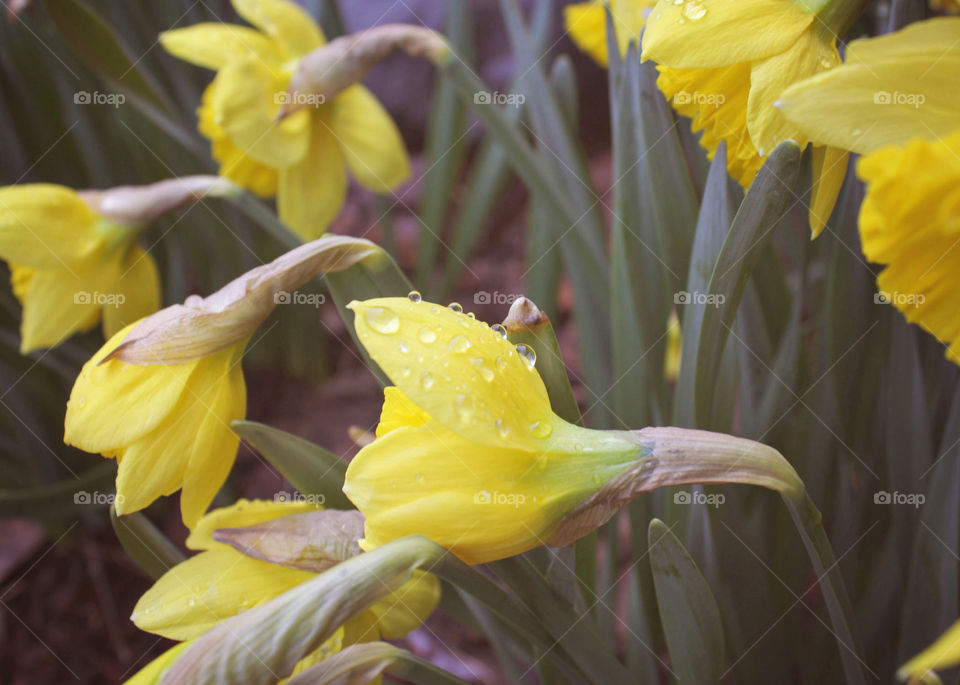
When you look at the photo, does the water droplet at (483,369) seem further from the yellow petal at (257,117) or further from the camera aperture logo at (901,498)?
the yellow petal at (257,117)

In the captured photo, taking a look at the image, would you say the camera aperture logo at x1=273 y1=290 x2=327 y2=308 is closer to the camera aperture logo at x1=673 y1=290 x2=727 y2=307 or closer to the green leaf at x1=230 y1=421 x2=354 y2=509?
Result: the green leaf at x1=230 y1=421 x2=354 y2=509

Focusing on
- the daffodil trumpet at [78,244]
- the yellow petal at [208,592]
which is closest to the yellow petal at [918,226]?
the yellow petal at [208,592]

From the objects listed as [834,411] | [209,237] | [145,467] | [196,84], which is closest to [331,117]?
[209,237]

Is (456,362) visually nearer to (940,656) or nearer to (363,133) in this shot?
(940,656)

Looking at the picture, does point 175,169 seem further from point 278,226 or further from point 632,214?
point 632,214

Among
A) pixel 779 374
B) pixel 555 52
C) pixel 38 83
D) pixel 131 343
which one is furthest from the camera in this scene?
pixel 555 52

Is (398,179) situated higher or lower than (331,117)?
lower
